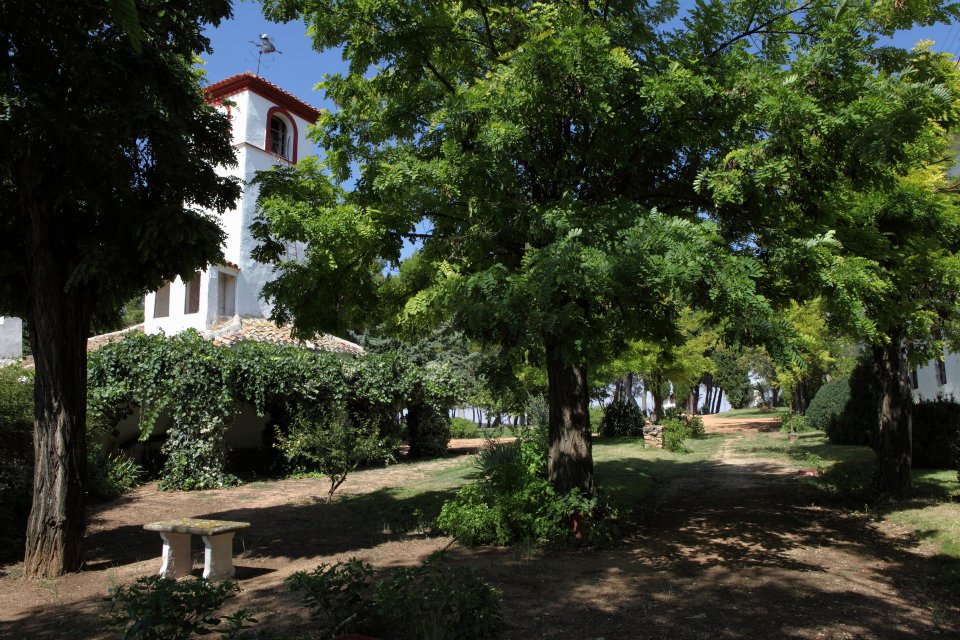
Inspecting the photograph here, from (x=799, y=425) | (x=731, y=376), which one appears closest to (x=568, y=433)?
(x=799, y=425)

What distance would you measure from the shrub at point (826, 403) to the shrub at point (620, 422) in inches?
258

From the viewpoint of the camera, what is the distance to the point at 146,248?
7.13m

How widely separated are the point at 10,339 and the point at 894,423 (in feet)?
69.6

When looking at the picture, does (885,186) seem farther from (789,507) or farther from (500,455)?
(500,455)

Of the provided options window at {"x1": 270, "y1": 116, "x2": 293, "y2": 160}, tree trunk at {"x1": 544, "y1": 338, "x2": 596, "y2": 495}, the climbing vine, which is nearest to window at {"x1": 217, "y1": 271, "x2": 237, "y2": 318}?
window at {"x1": 270, "y1": 116, "x2": 293, "y2": 160}

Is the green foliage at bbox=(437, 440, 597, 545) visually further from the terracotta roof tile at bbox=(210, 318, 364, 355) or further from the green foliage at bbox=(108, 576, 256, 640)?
the terracotta roof tile at bbox=(210, 318, 364, 355)

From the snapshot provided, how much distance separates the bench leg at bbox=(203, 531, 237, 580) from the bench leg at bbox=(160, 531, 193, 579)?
1.24 feet

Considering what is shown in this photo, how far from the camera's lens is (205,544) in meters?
6.93

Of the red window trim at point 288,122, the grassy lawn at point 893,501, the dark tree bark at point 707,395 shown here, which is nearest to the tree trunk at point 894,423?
the grassy lawn at point 893,501

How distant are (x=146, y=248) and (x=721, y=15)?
6.92 m

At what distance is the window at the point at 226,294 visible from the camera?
2186 centimetres

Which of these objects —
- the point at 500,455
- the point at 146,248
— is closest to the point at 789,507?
the point at 500,455

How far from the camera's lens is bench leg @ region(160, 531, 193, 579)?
6.95 m

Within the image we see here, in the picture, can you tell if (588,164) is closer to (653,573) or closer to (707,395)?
(653,573)
